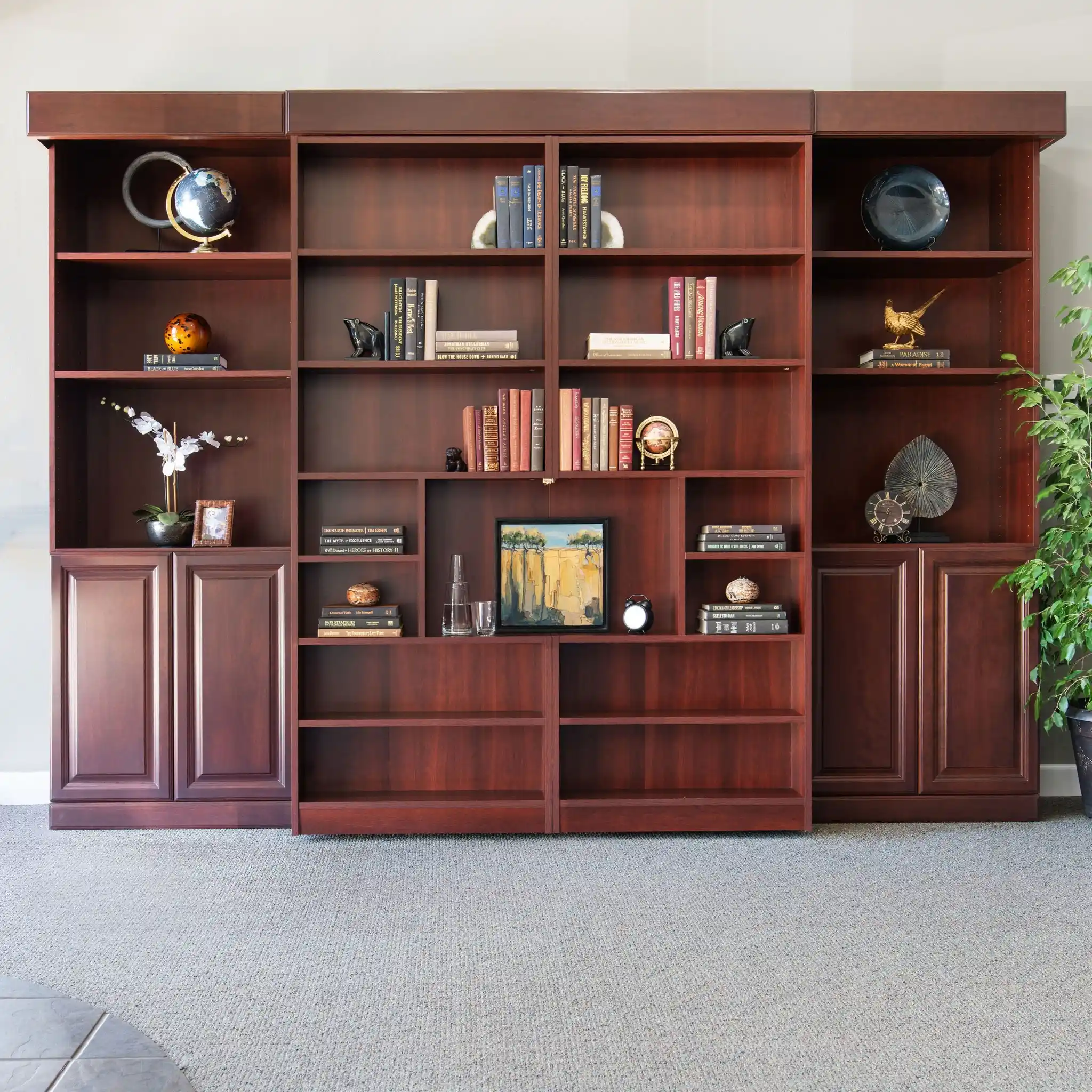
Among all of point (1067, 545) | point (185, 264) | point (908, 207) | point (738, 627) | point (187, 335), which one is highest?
point (908, 207)

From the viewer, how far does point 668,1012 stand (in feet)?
7.22

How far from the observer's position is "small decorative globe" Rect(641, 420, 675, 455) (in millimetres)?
3461

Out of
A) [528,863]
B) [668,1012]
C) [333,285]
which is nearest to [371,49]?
[333,285]

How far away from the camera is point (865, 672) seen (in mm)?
3539

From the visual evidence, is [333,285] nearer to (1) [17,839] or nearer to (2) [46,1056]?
(1) [17,839]

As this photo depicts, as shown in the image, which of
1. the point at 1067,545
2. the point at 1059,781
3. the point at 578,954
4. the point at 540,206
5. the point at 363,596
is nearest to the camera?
the point at 578,954

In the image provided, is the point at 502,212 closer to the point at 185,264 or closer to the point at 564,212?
the point at 564,212

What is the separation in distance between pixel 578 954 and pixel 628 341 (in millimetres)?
1984

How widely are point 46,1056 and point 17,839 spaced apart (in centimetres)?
216

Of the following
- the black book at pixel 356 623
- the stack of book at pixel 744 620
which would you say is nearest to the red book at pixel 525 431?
the black book at pixel 356 623

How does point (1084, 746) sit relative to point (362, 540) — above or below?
below

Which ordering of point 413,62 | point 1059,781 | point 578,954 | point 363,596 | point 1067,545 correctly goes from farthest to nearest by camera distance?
point 1059,781, point 413,62, point 1067,545, point 363,596, point 578,954

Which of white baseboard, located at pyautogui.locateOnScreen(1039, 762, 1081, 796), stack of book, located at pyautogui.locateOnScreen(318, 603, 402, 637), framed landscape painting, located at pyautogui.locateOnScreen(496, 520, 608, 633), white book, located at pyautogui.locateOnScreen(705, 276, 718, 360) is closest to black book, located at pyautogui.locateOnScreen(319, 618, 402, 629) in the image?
stack of book, located at pyautogui.locateOnScreen(318, 603, 402, 637)

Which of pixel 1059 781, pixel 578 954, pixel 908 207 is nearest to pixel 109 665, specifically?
pixel 578 954
